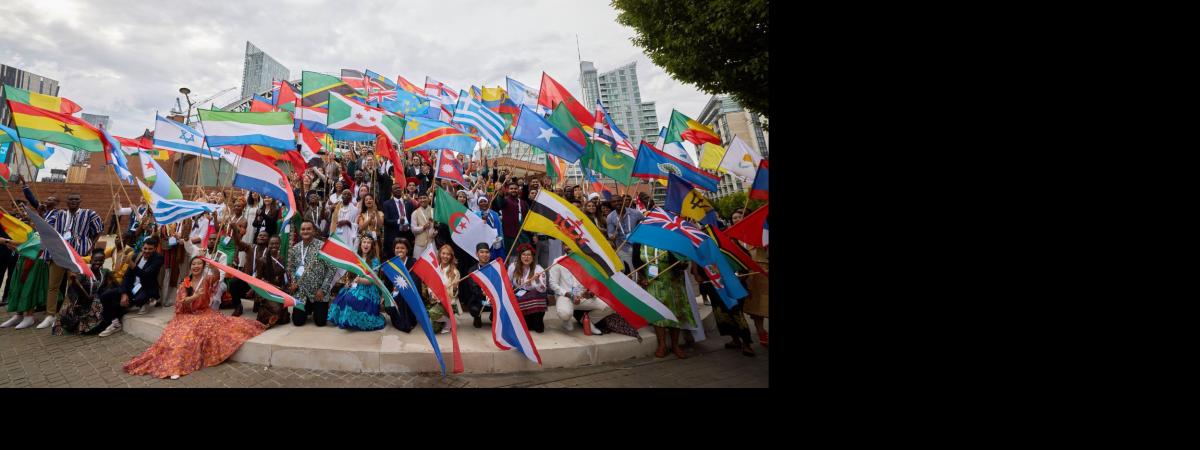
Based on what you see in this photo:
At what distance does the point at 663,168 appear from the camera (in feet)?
22.1

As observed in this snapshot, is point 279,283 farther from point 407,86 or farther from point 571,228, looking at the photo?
point 407,86

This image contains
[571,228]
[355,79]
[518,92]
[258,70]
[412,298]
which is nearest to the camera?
[412,298]

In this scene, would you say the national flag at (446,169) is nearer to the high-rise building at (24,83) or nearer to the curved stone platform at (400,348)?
the curved stone platform at (400,348)

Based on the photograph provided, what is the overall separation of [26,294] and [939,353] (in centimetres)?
1044

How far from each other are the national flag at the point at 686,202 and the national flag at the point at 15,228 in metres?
8.29

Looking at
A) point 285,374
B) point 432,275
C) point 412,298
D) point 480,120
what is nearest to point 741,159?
point 432,275

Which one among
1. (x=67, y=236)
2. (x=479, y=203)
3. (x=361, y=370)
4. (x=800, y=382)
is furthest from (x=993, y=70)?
(x=67, y=236)

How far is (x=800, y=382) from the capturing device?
2.18 m

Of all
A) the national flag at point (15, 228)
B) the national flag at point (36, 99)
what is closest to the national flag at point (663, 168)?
the national flag at point (15, 228)

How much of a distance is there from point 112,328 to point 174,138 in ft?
12.0

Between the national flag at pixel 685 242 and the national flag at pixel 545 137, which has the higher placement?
the national flag at pixel 545 137

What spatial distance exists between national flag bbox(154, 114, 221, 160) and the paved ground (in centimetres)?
329

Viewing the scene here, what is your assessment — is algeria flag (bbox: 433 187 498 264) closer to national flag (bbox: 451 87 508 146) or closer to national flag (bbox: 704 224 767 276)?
national flag (bbox: 451 87 508 146)

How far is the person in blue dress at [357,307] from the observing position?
503cm
